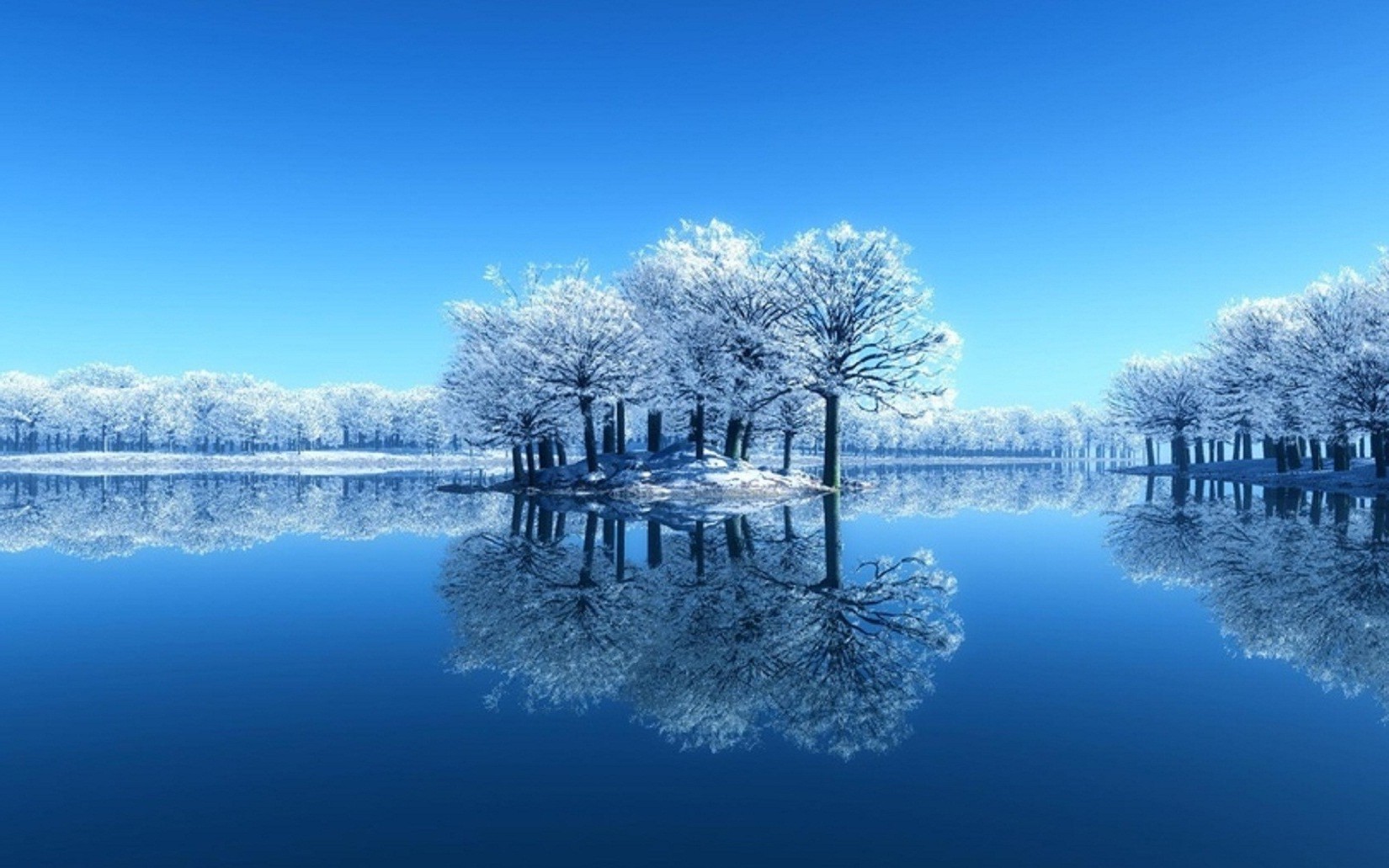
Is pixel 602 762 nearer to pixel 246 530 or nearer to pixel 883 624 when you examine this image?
pixel 883 624

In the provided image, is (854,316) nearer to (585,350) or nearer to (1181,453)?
(585,350)

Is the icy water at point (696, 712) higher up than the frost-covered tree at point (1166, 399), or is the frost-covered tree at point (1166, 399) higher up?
the frost-covered tree at point (1166, 399)

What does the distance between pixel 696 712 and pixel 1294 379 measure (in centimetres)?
6616

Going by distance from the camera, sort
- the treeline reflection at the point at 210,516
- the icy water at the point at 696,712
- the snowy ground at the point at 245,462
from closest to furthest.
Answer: the icy water at the point at 696,712 → the treeline reflection at the point at 210,516 → the snowy ground at the point at 245,462

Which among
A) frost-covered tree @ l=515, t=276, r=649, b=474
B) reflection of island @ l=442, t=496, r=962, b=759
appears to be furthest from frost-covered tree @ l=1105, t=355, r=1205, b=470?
reflection of island @ l=442, t=496, r=962, b=759

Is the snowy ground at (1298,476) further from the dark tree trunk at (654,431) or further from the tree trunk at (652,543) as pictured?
the tree trunk at (652,543)

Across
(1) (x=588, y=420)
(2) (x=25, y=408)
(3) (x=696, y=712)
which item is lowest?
(3) (x=696, y=712)

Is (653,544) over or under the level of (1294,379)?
under

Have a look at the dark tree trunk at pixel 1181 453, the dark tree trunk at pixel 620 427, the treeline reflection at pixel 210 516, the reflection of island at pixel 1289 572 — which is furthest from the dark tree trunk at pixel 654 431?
the dark tree trunk at pixel 1181 453

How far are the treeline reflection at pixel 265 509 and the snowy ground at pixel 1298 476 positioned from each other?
12.2 m

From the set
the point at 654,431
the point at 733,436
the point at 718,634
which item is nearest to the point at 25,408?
the point at 654,431

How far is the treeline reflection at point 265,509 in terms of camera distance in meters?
27.1

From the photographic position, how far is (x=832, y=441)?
4778 centimetres

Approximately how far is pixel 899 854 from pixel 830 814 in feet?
2.49
